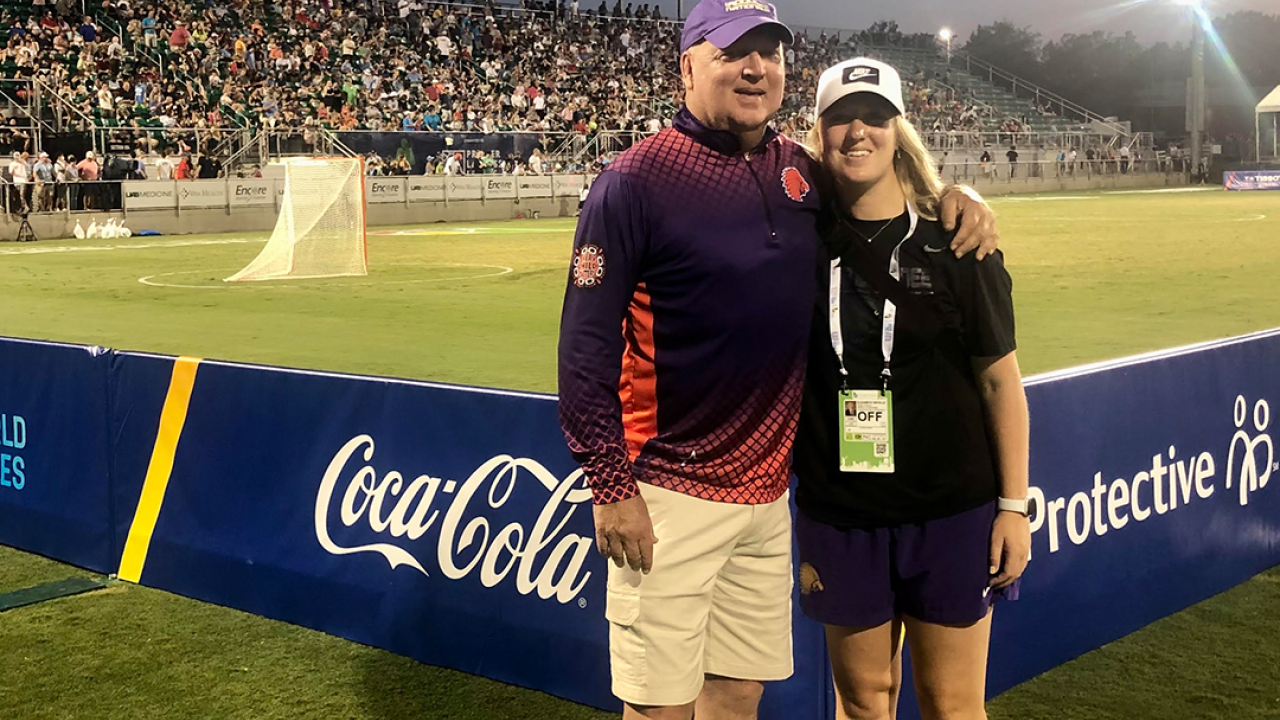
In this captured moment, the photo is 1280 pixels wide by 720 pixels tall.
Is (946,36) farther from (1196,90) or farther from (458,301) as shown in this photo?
(458,301)

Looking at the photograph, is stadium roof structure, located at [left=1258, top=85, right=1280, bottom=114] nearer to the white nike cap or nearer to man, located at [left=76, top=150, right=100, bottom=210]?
man, located at [left=76, top=150, right=100, bottom=210]

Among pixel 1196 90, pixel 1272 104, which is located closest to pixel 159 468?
pixel 1196 90

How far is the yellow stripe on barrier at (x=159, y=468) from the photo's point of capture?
5402 millimetres

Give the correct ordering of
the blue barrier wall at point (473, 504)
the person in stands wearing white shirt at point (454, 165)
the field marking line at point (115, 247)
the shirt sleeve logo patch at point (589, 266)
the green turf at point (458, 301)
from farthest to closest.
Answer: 1. the person in stands wearing white shirt at point (454, 165)
2. the field marking line at point (115, 247)
3. the green turf at point (458, 301)
4. the blue barrier wall at point (473, 504)
5. the shirt sleeve logo patch at point (589, 266)

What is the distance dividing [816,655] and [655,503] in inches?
42.4

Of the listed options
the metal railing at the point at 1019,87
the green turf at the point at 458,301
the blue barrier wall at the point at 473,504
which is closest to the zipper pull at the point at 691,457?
the blue barrier wall at the point at 473,504

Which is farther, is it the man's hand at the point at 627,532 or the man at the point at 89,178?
the man at the point at 89,178

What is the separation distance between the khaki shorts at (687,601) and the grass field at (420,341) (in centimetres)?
128

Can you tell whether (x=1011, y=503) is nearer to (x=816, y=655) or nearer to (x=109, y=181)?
(x=816, y=655)

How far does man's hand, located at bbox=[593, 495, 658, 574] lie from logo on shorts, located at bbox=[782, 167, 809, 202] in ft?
2.37

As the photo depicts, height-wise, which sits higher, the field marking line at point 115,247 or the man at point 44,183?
the man at point 44,183

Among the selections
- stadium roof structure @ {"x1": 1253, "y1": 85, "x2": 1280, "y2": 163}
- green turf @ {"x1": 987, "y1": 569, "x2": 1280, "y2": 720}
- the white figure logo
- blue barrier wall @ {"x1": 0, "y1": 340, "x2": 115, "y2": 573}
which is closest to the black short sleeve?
green turf @ {"x1": 987, "y1": 569, "x2": 1280, "y2": 720}

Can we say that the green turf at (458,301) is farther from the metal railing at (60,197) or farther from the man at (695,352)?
the man at (695,352)

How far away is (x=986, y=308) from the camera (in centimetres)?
285
